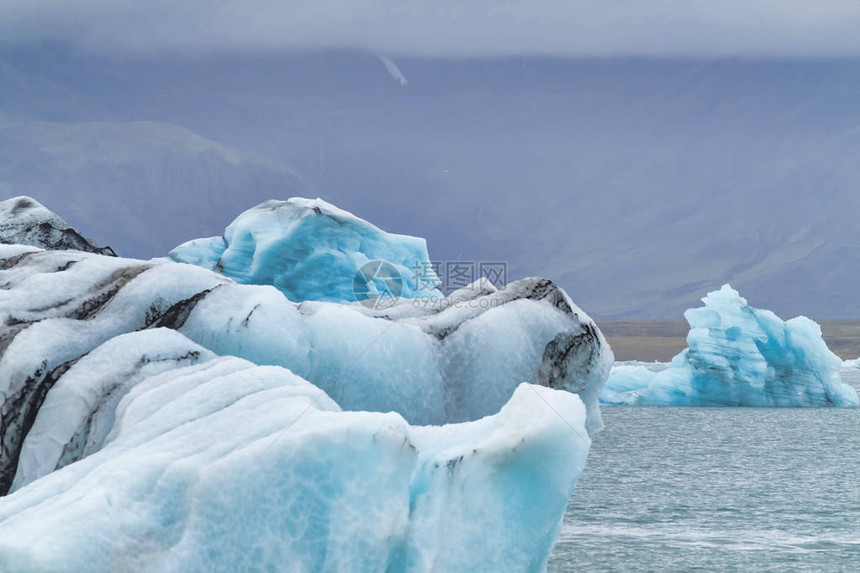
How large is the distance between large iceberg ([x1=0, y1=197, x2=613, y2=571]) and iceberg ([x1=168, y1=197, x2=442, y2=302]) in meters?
11.4

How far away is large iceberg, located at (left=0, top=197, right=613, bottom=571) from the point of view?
4738 mm

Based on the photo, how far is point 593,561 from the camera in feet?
35.8

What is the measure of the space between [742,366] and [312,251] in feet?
62.4

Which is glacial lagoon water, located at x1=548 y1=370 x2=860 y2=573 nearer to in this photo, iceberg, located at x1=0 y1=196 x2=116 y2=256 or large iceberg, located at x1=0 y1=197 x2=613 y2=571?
large iceberg, located at x1=0 y1=197 x2=613 y2=571

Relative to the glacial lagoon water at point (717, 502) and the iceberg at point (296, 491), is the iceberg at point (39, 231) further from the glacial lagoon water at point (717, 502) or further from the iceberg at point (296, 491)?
the iceberg at point (296, 491)

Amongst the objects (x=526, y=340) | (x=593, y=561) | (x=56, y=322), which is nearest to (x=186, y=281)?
(x=56, y=322)

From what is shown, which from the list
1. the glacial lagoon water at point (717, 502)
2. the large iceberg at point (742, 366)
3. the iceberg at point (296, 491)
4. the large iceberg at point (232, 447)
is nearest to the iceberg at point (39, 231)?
the large iceberg at point (232, 447)

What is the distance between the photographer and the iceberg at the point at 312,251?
1992 centimetres

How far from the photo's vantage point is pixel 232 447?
5.10 metres

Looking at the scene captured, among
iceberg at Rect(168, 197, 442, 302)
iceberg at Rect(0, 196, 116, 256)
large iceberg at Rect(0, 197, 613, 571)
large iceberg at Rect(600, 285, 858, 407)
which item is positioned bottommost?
large iceberg at Rect(600, 285, 858, 407)

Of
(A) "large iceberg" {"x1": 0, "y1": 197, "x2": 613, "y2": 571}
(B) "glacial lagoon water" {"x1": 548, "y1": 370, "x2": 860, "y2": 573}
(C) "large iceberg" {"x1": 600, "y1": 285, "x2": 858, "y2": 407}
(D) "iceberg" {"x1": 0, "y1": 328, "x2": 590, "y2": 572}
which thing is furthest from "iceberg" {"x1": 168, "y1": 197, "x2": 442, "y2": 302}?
(C) "large iceberg" {"x1": 600, "y1": 285, "x2": 858, "y2": 407}

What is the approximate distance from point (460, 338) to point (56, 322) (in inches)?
140

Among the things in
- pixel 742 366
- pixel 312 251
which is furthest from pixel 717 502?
pixel 742 366

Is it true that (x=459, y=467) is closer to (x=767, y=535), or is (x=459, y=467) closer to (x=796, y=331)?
(x=767, y=535)
